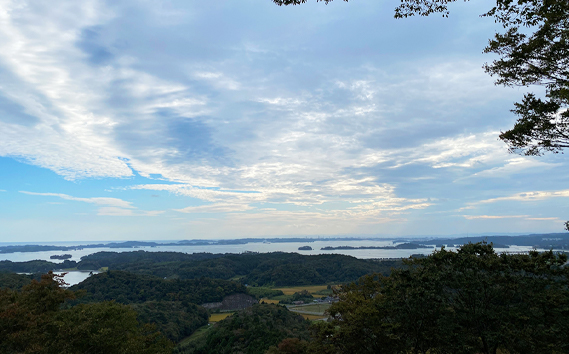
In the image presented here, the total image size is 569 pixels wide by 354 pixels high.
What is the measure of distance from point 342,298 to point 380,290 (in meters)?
2.60

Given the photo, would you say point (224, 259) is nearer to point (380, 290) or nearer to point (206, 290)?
point (206, 290)

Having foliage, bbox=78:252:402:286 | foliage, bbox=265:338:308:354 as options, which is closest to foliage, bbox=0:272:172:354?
foliage, bbox=265:338:308:354

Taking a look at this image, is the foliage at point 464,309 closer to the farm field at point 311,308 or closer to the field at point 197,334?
the field at point 197,334

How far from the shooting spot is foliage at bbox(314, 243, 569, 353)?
13695 millimetres

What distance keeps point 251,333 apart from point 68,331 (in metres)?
34.6

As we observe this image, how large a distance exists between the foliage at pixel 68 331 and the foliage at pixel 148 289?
71630mm

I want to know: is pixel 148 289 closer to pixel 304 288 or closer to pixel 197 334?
pixel 197 334

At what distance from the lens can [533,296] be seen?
14.2 m

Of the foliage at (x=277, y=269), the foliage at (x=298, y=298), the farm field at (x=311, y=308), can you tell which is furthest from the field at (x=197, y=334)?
the foliage at (x=277, y=269)

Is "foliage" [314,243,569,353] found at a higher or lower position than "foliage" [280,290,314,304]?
higher

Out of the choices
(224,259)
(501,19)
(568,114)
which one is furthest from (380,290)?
(224,259)

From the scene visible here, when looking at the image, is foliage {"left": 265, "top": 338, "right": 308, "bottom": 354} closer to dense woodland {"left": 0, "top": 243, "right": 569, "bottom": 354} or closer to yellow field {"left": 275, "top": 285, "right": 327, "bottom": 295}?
dense woodland {"left": 0, "top": 243, "right": 569, "bottom": 354}

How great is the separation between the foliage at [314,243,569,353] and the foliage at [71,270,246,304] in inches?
3262

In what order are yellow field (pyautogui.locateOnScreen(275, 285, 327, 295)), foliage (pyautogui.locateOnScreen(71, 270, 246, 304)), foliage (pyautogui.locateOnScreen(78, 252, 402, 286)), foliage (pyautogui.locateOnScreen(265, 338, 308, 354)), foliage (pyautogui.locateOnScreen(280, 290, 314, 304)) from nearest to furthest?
foliage (pyautogui.locateOnScreen(265, 338, 308, 354)) < foliage (pyautogui.locateOnScreen(71, 270, 246, 304)) < foliage (pyautogui.locateOnScreen(280, 290, 314, 304)) < yellow field (pyautogui.locateOnScreen(275, 285, 327, 295)) < foliage (pyautogui.locateOnScreen(78, 252, 402, 286))
